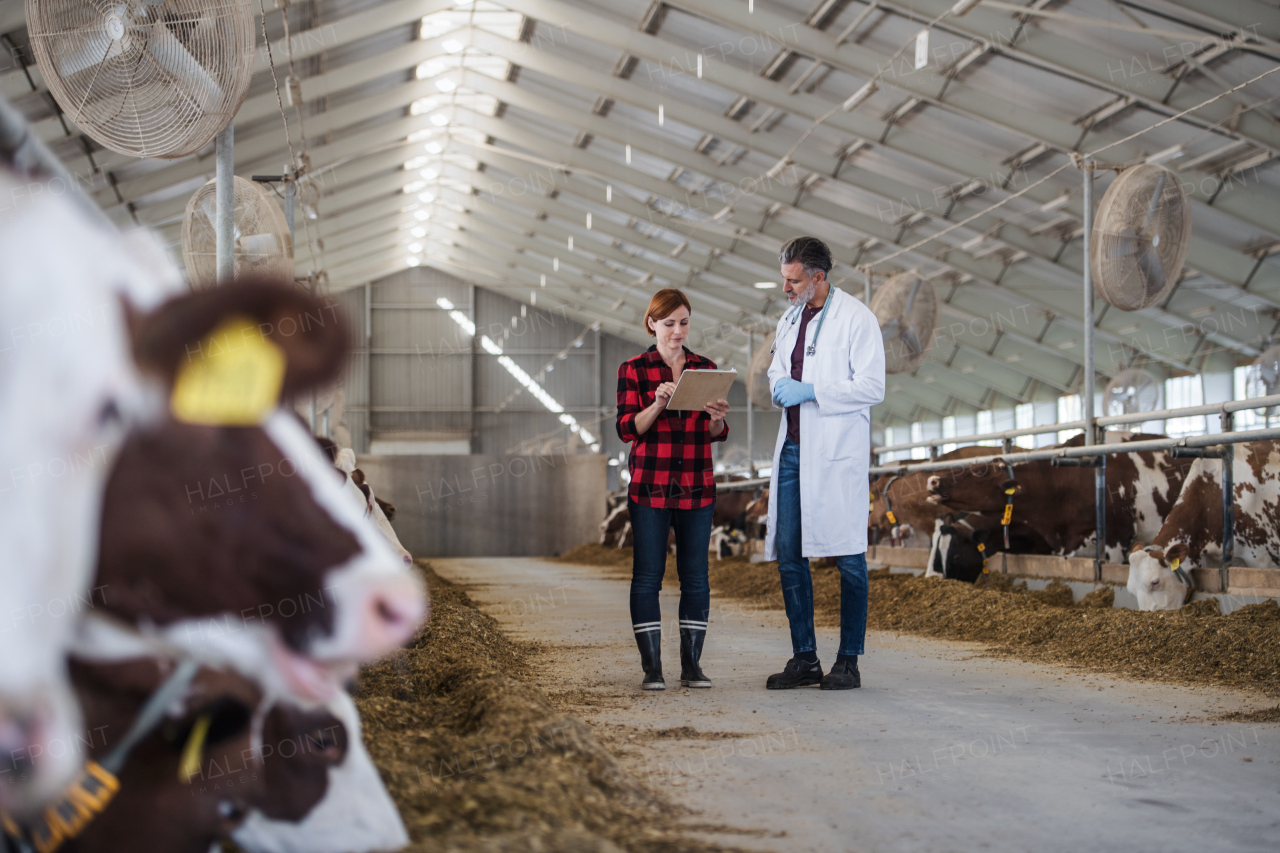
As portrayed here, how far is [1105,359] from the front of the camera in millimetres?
18094

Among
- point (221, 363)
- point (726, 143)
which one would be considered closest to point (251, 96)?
point (726, 143)

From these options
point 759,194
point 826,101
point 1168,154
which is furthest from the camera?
point 759,194

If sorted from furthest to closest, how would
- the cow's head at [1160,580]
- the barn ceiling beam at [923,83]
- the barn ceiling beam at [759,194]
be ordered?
the barn ceiling beam at [759,194] → the barn ceiling beam at [923,83] → the cow's head at [1160,580]

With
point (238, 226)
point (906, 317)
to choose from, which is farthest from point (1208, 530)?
point (238, 226)

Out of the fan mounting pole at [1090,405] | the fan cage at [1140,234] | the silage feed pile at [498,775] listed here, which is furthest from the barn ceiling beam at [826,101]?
the silage feed pile at [498,775]

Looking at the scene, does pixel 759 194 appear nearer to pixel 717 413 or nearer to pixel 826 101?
pixel 826 101

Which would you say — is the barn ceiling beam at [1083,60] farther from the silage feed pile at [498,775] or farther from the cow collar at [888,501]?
the silage feed pile at [498,775]

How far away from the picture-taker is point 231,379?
3.40 ft

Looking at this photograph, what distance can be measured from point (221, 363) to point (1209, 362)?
1832 cm

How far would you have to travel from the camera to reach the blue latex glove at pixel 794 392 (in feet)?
11.0

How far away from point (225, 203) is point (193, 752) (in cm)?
311

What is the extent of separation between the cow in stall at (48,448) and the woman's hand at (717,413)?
2.47 meters

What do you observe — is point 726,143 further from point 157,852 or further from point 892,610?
point 157,852

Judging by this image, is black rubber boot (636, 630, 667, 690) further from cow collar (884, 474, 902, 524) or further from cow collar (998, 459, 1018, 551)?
cow collar (884, 474, 902, 524)
